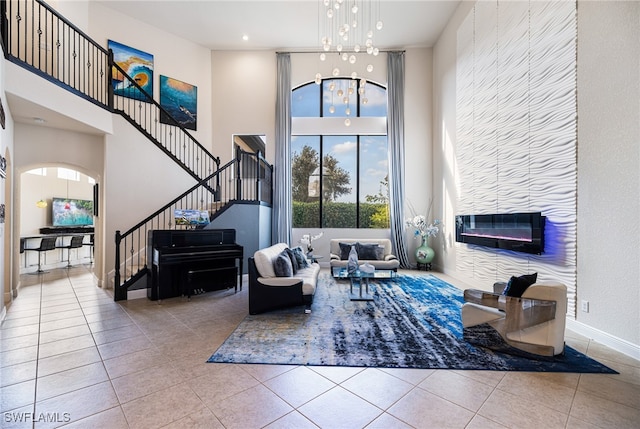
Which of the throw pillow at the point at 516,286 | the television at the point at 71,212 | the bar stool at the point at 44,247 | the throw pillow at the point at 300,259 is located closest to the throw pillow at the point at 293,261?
the throw pillow at the point at 300,259

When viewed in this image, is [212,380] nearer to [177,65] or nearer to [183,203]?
[183,203]

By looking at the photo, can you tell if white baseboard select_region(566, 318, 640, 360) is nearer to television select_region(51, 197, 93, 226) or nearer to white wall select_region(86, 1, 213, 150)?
white wall select_region(86, 1, 213, 150)

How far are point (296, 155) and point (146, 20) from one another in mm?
4868

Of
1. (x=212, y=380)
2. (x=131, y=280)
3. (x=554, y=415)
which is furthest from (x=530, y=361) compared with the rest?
(x=131, y=280)

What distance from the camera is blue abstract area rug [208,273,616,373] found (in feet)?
8.63

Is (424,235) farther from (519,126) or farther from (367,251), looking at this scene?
(519,126)

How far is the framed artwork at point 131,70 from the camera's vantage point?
6469mm

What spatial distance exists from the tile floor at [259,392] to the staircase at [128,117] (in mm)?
2379

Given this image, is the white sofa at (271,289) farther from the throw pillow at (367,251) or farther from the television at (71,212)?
the television at (71,212)

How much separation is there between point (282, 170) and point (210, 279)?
3.67m

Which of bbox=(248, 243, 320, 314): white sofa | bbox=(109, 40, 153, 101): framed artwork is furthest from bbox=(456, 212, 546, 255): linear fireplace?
bbox=(109, 40, 153, 101): framed artwork

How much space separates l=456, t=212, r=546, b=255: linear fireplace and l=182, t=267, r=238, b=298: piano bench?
4.61 metres

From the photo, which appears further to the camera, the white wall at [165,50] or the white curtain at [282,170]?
the white curtain at [282,170]

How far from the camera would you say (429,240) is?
25.1ft
